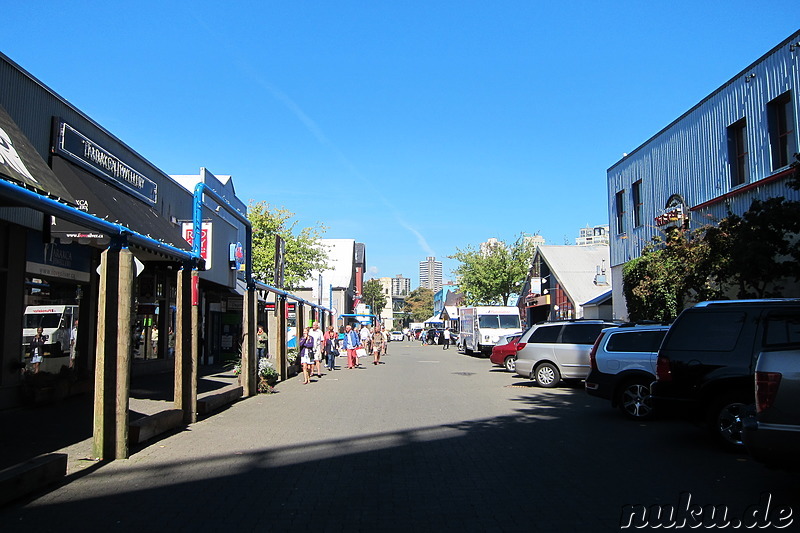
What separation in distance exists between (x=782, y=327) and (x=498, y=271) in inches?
1933

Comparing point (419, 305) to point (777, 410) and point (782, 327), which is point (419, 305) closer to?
point (782, 327)

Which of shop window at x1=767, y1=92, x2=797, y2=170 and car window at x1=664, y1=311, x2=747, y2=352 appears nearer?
car window at x1=664, y1=311, x2=747, y2=352

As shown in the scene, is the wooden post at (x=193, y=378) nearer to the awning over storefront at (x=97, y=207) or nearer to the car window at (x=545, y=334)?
the awning over storefront at (x=97, y=207)

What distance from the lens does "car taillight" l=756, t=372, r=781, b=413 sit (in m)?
5.68

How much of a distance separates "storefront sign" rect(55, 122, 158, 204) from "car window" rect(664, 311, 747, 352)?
446 inches

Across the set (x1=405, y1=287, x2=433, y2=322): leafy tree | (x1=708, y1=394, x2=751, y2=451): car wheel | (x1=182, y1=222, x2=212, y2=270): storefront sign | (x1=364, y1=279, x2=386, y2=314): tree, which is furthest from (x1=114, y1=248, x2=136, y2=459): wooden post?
(x1=405, y1=287, x2=433, y2=322): leafy tree

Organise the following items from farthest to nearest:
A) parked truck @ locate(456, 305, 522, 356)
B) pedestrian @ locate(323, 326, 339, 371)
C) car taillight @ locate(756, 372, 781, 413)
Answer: parked truck @ locate(456, 305, 522, 356) → pedestrian @ locate(323, 326, 339, 371) → car taillight @ locate(756, 372, 781, 413)

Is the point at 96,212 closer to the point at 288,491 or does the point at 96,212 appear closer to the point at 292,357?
the point at 288,491

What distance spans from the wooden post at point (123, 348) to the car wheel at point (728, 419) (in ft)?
24.1

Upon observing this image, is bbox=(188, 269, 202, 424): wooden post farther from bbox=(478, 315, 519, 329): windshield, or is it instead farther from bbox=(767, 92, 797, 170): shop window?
bbox=(478, 315, 519, 329): windshield

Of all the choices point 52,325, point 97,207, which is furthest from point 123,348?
point 52,325

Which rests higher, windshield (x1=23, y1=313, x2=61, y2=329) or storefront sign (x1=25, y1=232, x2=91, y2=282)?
storefront sign (x1=25, y1=232, x2=91, y2=282)

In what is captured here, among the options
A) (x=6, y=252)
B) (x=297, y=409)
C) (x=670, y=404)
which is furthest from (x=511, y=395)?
(x=6, y=252)

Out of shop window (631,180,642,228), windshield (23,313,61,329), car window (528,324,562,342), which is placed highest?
shop window (631,180,642,228)
